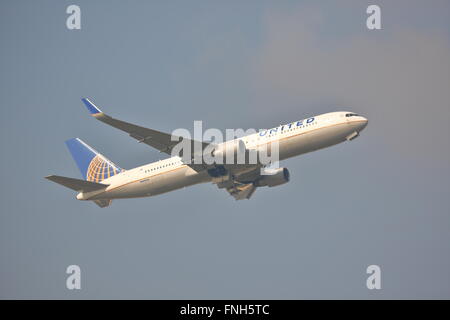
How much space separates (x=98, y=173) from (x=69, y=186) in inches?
186

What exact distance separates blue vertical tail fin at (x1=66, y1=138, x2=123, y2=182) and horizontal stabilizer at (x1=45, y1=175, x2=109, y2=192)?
8.16 ft

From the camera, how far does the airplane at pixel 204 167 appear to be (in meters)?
62.3

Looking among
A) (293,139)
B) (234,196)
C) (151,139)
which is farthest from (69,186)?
(293,139)

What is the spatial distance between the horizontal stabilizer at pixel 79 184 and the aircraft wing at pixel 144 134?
7.62m

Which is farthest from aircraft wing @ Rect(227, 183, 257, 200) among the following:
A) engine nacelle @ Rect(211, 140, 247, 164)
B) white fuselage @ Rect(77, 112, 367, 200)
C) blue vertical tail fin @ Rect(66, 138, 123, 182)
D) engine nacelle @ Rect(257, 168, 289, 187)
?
blue vertical tail fin @ Rect(66, 138, 123, 182)

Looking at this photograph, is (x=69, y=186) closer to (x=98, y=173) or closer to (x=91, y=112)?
(x=98, y=173)

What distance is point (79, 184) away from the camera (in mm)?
67938

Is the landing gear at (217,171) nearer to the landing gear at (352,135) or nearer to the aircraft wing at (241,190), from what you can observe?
the aircraft wing at (241,190)

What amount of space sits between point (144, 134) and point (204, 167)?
5922mm

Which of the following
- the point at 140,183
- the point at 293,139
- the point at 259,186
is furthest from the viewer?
the point at 259,186

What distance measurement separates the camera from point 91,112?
58188mm

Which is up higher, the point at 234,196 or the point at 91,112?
the point at 91,112

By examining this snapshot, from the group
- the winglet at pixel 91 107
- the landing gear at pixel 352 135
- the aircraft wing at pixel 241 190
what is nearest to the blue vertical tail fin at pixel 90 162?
the aircraft wing at pixel 241 190

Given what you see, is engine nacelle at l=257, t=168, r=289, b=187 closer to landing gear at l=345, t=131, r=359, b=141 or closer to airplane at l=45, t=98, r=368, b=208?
airplane at l=45, t=98, r=368, b=208
